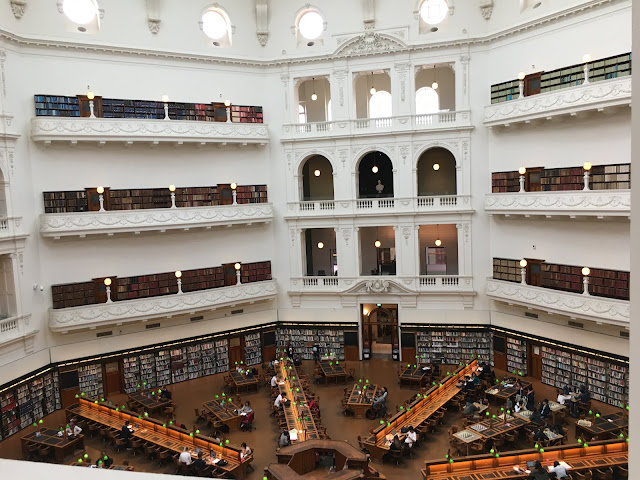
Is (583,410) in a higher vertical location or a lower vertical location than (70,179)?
lower

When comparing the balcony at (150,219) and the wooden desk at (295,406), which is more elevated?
the balcony at (150,219)

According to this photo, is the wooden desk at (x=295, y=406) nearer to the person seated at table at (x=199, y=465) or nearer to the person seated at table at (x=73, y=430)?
the person seated at table at (x=199, y=465)

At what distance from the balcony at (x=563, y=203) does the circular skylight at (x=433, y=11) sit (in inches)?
296

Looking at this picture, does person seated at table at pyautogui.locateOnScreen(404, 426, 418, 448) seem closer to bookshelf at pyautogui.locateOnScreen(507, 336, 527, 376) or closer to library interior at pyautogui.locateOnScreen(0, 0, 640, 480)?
library interior at pyautogui.locateOnScreen(0, 0, 640, 480)

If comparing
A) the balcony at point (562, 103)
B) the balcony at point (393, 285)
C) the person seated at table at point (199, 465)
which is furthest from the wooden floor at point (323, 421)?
the balcony at point (562, 103)

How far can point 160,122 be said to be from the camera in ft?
64.9

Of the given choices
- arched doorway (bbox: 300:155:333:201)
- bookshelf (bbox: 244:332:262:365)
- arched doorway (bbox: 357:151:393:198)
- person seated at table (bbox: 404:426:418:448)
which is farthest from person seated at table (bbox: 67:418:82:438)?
arched doorway (bbox: 357:151:393:198)

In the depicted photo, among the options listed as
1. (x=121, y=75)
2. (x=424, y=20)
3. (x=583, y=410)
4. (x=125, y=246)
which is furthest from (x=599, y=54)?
(x=125, y=246)

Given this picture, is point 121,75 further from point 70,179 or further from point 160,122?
point 70,179

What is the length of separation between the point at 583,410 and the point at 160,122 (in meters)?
18.1

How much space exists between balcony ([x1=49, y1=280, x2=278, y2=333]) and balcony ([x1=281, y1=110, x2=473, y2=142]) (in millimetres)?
6682

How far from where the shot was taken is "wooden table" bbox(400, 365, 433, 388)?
62.5ft

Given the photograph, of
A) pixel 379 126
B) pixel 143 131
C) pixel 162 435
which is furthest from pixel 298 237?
pixel 162 435

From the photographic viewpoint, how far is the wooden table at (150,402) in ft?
57.2
